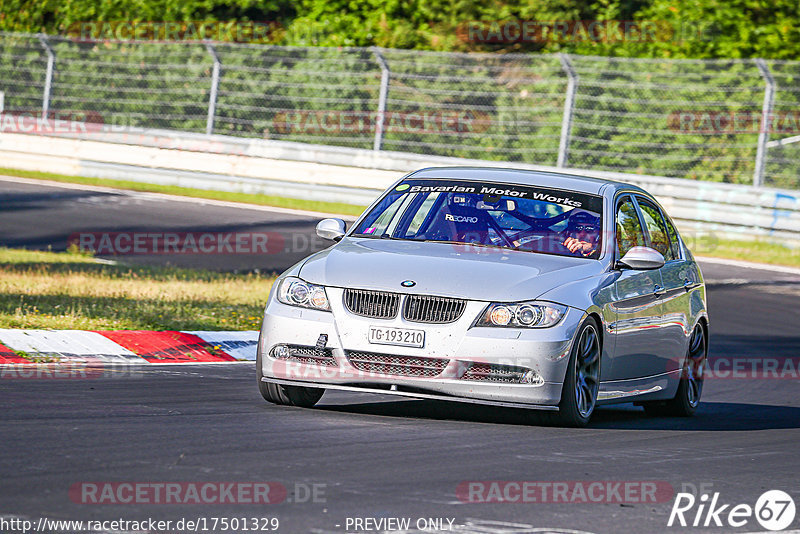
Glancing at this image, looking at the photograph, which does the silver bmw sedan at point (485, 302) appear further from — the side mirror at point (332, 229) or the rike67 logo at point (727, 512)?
the rike67 logo at point (727, 512)

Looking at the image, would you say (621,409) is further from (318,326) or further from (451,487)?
(451,487)

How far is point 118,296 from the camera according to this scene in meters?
13.8

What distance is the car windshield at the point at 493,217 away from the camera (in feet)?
29.7

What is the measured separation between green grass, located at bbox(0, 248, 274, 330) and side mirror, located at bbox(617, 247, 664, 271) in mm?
4606

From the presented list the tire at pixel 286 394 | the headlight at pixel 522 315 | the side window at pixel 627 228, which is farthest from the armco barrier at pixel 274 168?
the headlight at pixel 522 315

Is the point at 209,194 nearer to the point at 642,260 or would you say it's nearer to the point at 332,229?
the point at 332,229

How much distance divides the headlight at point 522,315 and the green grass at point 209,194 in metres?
16.8

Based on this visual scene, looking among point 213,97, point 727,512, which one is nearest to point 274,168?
point 213,97

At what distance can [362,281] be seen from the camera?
810cm

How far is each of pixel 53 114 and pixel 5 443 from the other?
23657mm

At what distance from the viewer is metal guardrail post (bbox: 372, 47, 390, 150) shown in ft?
85.9

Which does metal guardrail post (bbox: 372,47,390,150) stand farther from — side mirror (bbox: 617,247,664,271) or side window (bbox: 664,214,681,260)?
side mirror (bbox: 617,247,664,271)

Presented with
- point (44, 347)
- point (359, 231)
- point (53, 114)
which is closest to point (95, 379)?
point (44, 347)

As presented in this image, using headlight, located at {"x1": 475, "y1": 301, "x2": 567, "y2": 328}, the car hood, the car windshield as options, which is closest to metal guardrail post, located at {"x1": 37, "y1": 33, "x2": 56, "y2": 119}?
the car windshield
